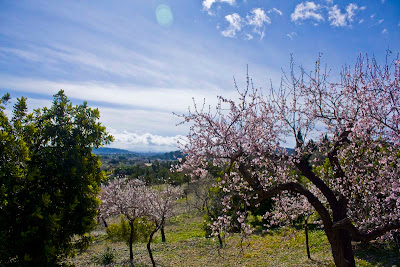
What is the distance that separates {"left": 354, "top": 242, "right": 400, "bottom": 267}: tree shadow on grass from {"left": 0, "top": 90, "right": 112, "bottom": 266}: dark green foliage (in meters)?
15.4

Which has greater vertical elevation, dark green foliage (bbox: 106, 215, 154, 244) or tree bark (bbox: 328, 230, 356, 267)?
tree bark (bbox: 328, 230, 356, 267)

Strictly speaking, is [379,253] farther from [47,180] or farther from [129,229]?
[129,229]

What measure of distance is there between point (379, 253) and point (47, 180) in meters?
18.6

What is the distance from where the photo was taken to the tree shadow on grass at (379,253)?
1334 cm

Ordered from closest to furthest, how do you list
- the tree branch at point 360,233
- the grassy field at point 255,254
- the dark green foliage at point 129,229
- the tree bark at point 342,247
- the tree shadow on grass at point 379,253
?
the tree branch at point 360,233, the tree bark at point 342,247, the tree shadow on grass at point 379,253, the grassy field at point 255,254, the dark green foliage at point 129,229

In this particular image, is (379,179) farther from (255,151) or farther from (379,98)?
(255,151)

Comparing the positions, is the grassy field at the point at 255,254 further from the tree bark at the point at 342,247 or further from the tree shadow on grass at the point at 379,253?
the tree bark at the point at 342,247

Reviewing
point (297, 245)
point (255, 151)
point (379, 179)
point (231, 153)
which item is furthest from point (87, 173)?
point (297, 245)

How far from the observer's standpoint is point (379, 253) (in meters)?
14.8

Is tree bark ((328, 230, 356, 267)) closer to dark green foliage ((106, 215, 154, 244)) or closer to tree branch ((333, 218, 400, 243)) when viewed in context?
tree branch ((333, 218, 400, 243))

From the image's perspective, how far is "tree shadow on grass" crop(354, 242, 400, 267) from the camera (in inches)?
525

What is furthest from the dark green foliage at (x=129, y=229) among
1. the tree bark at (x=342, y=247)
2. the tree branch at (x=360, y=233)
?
the tree branch at (x=360, y=233)

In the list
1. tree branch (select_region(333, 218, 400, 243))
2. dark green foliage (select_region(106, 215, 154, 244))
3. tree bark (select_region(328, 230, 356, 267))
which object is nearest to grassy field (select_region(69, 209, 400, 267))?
dark green foliage (select_region(106, 215, 154, 244))

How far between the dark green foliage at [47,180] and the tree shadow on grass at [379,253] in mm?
15418
